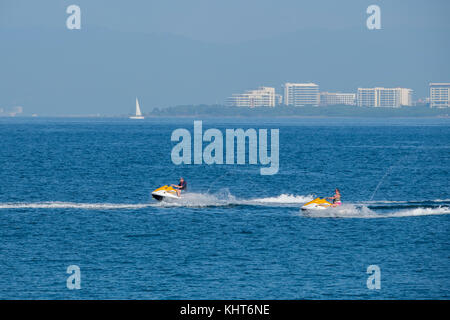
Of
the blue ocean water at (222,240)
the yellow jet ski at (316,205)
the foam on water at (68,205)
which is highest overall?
the yellow jet ski at (316,205)

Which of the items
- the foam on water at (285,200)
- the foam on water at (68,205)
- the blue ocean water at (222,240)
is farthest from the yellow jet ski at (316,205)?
the foam on water at (68,205)

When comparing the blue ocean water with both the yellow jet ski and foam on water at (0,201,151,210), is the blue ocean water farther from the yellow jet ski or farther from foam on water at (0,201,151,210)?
the yellow jet ski

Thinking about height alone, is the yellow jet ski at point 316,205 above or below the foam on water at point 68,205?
above

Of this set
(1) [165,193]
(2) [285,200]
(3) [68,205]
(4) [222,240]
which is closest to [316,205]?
(2) [285,200]

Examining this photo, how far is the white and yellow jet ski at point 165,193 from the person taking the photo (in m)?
57.9

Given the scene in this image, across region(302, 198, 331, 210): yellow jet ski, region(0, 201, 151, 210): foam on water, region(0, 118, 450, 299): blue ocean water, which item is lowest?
region(0, 118, 450, 299): blue ocean water

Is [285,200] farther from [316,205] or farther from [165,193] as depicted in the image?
[165,193]

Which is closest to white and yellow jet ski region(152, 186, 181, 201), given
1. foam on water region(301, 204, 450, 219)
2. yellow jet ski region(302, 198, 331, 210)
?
foam on water region(301, 204, 450, 219)

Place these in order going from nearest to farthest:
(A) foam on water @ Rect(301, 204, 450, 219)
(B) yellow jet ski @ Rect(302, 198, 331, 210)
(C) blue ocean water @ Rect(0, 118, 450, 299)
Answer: (C) blue ocean water @ Rect(0, 118, 450, 299) < (B) yellow jet ski @ Rect(302, 198, 331, 210) < (A) foam on water @ Rect(301, 204, 450, 219)

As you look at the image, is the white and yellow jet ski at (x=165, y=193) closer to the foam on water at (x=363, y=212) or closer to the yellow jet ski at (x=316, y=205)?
the foam on water at (x=363, y=212)

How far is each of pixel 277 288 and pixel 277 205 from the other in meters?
25.9

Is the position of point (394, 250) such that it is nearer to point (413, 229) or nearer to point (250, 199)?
point (413, 229)

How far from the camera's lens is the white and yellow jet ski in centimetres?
5788
